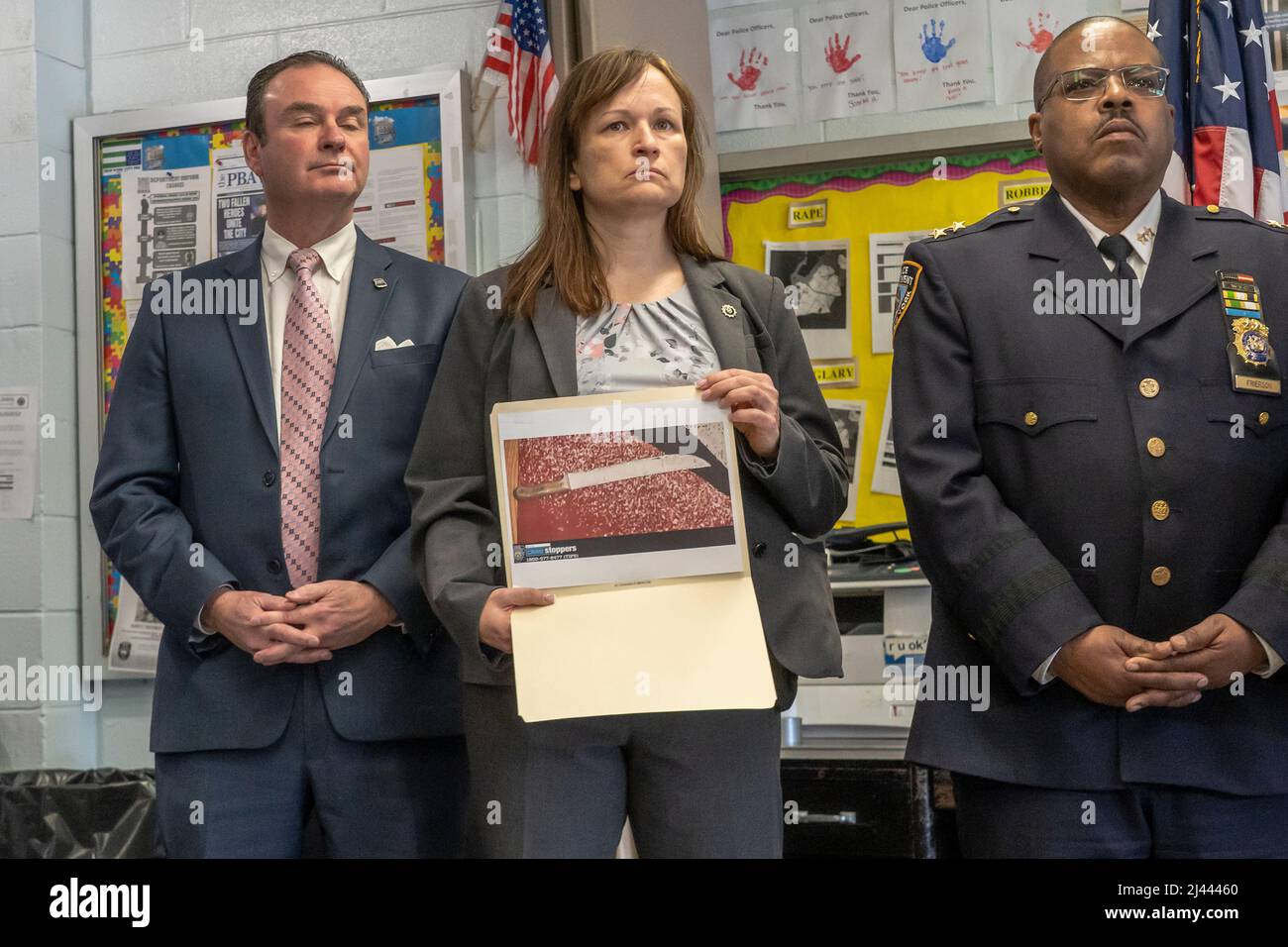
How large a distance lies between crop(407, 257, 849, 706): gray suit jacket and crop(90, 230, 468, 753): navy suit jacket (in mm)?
130

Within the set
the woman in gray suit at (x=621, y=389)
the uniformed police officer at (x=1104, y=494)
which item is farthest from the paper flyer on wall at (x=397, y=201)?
the uniformed police officer at (x=1104, y=494)

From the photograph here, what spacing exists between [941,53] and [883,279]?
2.14ft

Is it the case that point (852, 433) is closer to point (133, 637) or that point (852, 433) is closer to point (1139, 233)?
point (1139, 233)

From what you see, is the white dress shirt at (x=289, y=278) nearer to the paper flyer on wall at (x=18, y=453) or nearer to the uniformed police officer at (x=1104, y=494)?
the uniformed police officer at (x=1104, y=494)

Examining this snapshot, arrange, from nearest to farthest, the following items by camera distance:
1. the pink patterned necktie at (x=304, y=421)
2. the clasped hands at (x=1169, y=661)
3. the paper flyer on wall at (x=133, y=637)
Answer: the clasped hands at (x=1169, y=661) → the pink patterned necktie at (x=304, y=421) → the paper flyer on wall at (x=133, y=637)

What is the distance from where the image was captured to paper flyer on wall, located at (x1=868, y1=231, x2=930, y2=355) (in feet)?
12.2

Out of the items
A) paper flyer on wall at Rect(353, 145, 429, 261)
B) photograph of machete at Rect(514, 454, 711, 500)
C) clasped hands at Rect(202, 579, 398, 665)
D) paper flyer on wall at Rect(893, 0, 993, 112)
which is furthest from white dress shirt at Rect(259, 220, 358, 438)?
paper flyer on wall at Rect(893, 0, 993, 112)

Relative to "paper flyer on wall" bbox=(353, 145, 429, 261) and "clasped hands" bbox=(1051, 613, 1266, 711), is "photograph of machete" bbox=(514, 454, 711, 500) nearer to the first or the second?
"clasped hands" bbox=(1051, 613, 1266, 711)

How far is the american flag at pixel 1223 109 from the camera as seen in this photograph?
2812mm

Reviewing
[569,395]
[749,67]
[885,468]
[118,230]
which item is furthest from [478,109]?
[569,395]

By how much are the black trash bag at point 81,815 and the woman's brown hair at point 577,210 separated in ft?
6.47

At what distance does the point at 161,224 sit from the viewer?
3549 millimetres
